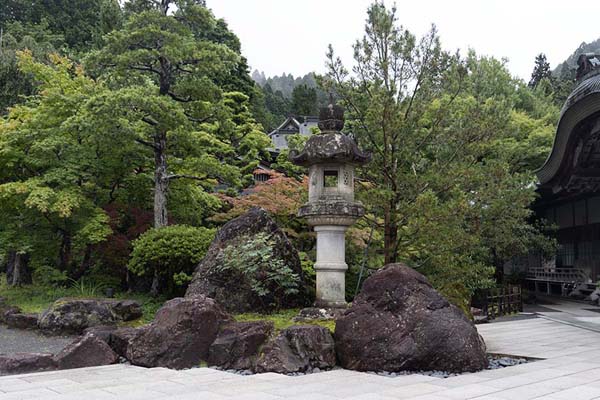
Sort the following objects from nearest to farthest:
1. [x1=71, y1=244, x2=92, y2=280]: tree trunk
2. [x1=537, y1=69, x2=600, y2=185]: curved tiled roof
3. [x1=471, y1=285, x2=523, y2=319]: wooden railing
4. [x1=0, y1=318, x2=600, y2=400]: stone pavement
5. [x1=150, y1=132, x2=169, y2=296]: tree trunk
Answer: [x1=0, y1=318, x2=600, y2=400]: stone pavement → [x1=537, y1=69, x2=600, y2=185]: curved tiled roof → [x1=150, y1=132, x2=169, y2=296]: tree trunk → [x1=71, y1=244, x2=92, y2=280]: tree trunk → [x1=471, y1=285, x2=523, y2=319]: wooden railing

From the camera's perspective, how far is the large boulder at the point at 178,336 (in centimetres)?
712

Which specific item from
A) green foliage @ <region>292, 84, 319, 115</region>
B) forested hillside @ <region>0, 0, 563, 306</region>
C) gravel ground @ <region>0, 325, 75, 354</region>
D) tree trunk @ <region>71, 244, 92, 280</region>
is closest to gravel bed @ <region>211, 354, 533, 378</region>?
forested hillside @ <region>0, 0, 563, 306</region>

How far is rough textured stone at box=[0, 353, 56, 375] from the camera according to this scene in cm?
690

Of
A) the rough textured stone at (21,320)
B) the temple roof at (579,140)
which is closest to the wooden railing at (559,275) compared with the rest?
the temple roof at (579,140)

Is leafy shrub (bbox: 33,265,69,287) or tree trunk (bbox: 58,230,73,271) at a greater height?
tree trunk (bbox: 58,230,73,271)

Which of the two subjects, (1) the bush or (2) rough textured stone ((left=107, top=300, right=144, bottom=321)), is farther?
(1) the bush

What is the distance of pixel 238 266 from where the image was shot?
9375 mm

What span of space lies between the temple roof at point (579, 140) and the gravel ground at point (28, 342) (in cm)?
1344

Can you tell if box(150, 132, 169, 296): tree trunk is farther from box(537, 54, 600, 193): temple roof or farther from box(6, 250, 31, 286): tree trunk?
box(537, 54, 600, 193): temple roof

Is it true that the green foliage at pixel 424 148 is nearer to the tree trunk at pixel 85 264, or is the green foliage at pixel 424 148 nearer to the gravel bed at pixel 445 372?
the gravel bed at pixel 445 372

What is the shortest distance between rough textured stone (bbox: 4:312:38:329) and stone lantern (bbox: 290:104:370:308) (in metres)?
6.86

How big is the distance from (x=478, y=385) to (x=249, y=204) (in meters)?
8.83

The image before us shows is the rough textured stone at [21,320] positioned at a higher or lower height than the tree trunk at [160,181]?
lower

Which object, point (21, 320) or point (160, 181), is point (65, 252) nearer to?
point (21, 320)
